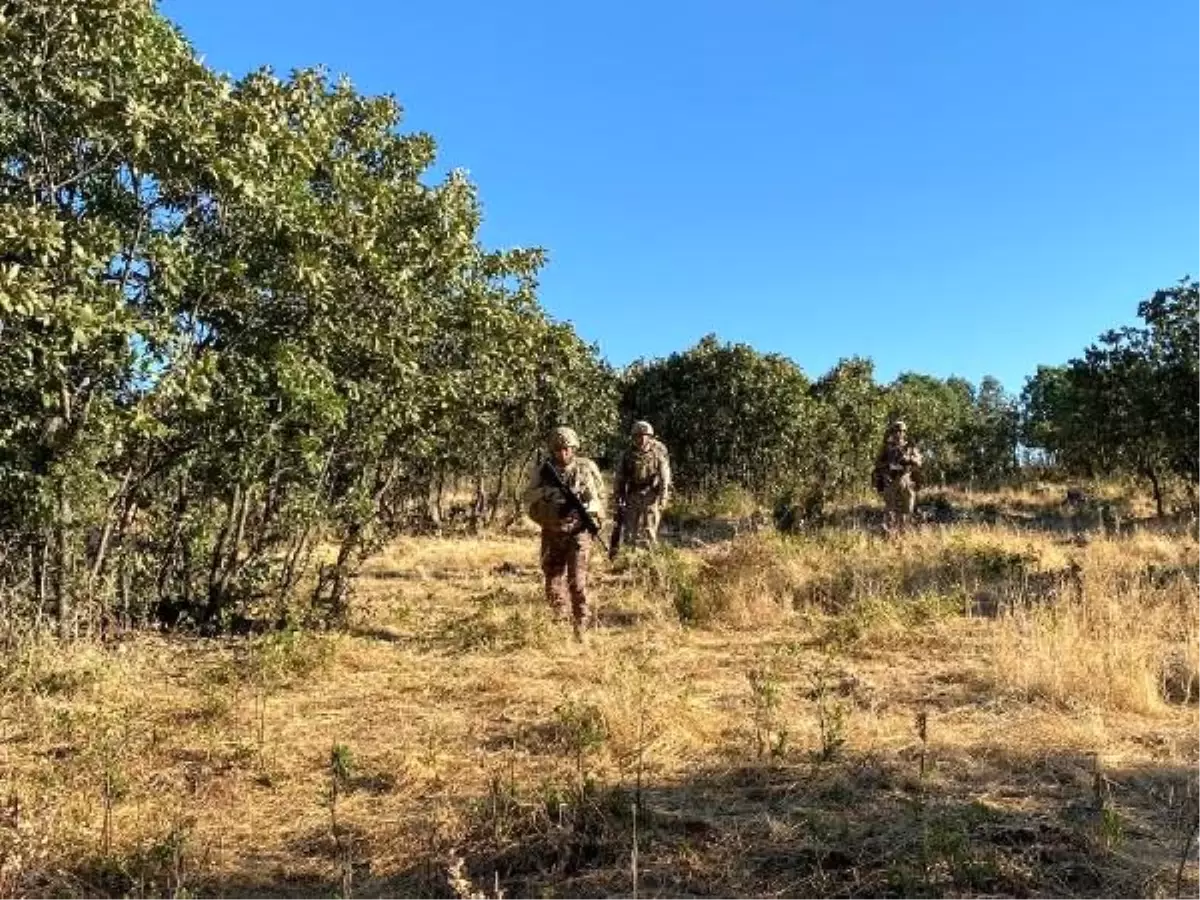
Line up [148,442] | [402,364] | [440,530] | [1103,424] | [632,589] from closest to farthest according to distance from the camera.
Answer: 1. [148,442]
2. [402,364]
3. [632,589]
4. [440,530]
5. [1103,424]

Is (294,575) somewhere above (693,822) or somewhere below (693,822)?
above

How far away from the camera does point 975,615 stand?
8109 millimetres

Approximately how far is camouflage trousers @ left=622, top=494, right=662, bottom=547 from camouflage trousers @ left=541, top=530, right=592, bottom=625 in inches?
157

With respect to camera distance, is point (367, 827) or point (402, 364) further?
point (402, 364)

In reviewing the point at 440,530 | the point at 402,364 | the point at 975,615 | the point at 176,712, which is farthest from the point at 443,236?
the point at 440,530

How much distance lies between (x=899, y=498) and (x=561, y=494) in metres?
7.66

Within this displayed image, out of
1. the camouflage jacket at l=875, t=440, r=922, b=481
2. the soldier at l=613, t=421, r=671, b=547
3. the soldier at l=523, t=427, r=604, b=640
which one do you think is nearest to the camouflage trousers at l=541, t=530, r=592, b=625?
the soldier at l=523, t=427, r=604, b=640

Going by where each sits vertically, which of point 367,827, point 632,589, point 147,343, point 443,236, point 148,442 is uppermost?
point 443,236

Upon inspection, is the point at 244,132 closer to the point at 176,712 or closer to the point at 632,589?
the point at 176,712

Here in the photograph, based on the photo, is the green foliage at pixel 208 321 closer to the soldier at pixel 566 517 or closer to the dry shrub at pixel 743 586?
the soldier at pixel 566 517

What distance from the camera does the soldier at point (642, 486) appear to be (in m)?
12.0

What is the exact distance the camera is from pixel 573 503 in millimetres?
7805

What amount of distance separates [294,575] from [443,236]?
3.04 metres

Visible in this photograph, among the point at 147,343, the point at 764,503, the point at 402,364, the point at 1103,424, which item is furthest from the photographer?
the point at 764,503
